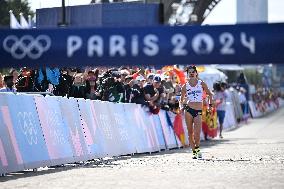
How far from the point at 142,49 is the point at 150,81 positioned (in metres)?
14.0

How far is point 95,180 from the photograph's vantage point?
48.6 ft

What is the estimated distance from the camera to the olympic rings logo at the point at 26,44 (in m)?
12.5

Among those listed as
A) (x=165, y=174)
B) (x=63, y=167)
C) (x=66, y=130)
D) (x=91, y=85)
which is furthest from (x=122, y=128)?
(x=165, y=174)

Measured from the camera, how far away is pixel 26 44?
494 inches

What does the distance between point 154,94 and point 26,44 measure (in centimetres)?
1307

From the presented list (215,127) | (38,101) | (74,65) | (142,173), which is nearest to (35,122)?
(38,101)

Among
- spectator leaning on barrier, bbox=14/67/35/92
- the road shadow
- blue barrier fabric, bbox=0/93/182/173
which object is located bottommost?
the road shadow

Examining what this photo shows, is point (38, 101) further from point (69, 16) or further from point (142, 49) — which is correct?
point (69, 16)

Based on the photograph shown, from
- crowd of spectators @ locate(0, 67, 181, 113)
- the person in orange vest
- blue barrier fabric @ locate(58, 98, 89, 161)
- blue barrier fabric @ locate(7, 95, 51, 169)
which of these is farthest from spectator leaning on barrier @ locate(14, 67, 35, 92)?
the person in orange vest

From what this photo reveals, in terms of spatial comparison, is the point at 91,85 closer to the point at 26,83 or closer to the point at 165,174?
the point at 26,83

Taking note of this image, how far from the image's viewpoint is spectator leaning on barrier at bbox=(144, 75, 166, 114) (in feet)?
82.4

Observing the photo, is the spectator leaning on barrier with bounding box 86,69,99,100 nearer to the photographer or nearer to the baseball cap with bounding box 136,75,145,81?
the photographer

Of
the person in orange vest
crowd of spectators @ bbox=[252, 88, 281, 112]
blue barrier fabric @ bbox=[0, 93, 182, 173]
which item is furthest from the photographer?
crowd of spectators @ bbox=[252, 88, 281, 112]

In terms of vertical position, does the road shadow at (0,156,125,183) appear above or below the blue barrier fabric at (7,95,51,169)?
below
